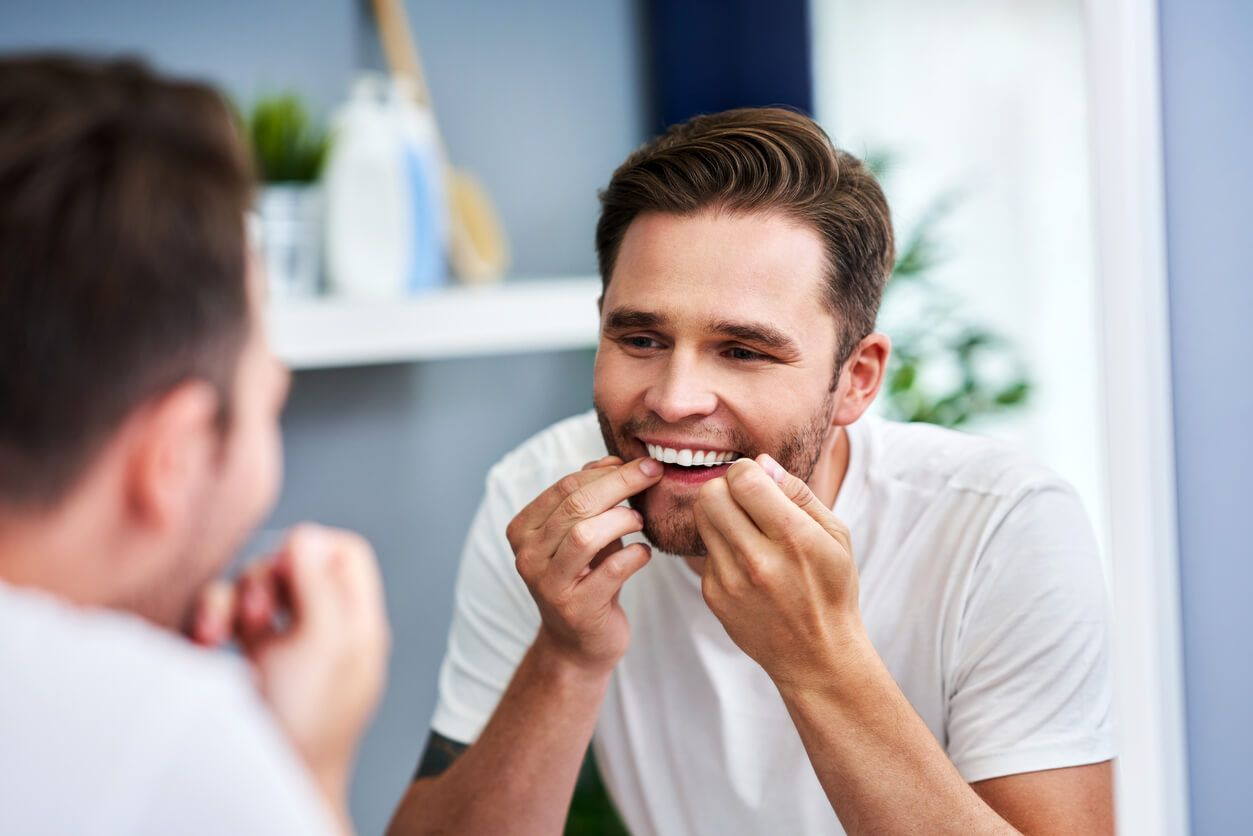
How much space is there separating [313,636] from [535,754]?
503 mm

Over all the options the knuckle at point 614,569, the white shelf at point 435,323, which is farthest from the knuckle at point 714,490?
the white shelf at point 435,323

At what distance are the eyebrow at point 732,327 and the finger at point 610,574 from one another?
200mm

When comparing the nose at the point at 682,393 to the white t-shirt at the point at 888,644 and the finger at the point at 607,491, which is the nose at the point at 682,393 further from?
the white t-shirt at the point at 888,644

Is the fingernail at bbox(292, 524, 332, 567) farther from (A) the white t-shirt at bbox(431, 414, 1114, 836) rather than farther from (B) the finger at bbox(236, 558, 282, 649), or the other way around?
(A) the white t-shirt at bbox(431, 414, 1114, 836)

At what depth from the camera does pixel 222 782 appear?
505 millimetres

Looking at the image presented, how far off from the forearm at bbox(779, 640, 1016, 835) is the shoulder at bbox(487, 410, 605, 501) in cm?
46

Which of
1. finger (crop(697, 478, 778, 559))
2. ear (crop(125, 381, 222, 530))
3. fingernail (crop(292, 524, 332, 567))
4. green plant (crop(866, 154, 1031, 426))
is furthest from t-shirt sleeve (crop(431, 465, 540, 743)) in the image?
green plant (crop(866, 154, 1031, 426))

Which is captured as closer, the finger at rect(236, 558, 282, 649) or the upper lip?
the finger at rect(236, 558, 282, 649)

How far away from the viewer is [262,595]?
26.6 inches

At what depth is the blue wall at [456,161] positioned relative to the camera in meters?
1.95

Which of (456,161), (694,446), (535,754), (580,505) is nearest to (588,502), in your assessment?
(580,505)

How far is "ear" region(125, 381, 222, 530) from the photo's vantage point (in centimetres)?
59

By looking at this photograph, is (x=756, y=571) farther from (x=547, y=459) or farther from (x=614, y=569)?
(x=547, y=459)

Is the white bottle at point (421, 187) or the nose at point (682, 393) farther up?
the white bottle at point (421, 187)
